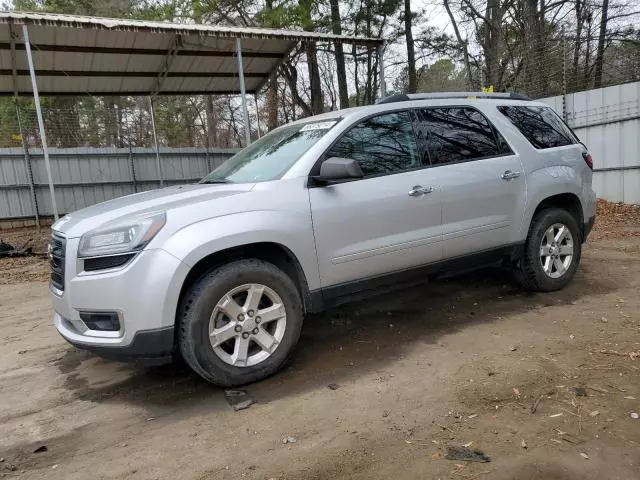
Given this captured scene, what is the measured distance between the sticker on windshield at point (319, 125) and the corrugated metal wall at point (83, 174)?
10.5 meters

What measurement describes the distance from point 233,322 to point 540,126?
11.8 feet

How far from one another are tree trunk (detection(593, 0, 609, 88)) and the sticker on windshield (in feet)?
29.5

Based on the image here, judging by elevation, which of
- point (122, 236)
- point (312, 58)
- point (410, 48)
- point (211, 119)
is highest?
point (410, 48)

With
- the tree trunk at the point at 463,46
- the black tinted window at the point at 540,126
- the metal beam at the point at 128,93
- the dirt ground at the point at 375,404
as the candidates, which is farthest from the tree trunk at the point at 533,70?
the dirt ground at the point at 375,404

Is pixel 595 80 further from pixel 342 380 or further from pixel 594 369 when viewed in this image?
pixel 342 380

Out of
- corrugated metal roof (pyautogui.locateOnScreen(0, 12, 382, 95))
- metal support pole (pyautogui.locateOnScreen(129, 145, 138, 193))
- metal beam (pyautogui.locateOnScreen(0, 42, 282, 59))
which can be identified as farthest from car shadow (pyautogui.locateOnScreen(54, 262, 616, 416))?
metal support pole (pyautogui.locateOnScreen(129, 145, 138, 193))

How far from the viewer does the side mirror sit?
3.22m

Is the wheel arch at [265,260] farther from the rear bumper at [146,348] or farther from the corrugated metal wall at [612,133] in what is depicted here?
the corrugated metal wall at [612,133]

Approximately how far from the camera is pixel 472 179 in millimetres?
4008

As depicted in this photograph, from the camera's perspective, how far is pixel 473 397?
2.80 meters

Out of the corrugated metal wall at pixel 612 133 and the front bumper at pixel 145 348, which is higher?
the corrugated metal wall at pixel 612 133

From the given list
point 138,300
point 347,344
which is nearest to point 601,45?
point 347,344

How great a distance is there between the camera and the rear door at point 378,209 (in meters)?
3.37

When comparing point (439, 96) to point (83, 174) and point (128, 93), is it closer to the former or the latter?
point (128, 93)
